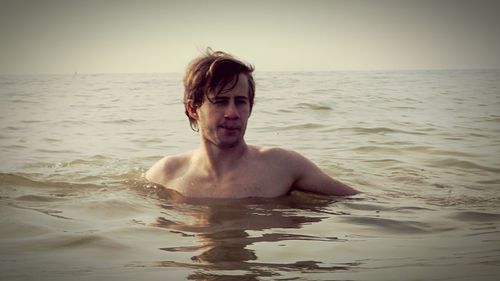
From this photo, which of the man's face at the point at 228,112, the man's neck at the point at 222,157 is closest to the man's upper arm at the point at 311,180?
the man's neck at the point at 222,157

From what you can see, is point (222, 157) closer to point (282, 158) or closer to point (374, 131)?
point (282, 158)

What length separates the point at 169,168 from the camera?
14.0 feet

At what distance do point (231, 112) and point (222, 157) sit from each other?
502mm

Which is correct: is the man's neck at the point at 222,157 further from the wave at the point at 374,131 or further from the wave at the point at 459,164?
the wave at the point at 374,131

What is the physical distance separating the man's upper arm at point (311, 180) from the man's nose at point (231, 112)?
624 millimetres

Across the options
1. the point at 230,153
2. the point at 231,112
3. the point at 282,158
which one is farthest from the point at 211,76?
the point at 282,158

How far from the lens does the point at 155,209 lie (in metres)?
3.47

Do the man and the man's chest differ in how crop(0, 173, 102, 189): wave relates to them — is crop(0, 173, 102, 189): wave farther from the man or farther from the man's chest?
the man's chest

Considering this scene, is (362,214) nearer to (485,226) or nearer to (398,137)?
(485,226)

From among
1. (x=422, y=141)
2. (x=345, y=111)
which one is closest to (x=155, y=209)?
(x=422, y=141)

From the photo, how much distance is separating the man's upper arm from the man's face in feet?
1.74

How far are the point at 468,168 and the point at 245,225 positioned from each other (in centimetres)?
360

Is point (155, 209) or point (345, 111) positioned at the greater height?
point (345, 111)

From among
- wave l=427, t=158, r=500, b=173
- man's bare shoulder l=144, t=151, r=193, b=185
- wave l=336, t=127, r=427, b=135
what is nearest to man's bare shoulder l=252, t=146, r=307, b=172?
man's bare shoulder l=144, t=151, r=193, b=185
